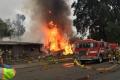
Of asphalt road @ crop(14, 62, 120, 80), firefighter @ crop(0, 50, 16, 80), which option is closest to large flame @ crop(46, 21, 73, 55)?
asphalt road @ crop(14, 62, 120, 80)

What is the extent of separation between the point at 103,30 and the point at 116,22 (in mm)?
3120

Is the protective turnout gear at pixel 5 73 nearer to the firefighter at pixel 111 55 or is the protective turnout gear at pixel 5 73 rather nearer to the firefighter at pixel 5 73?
the firefighter at pixel 5 73

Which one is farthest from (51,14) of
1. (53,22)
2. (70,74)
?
(70,74)

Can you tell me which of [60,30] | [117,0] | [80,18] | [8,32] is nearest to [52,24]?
[60,30]

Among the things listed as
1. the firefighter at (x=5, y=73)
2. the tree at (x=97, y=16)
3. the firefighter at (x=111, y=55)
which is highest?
the tree at (x=97, y=16)

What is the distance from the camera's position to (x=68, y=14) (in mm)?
70625

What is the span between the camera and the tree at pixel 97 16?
228 ft

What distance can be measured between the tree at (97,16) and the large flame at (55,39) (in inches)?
268

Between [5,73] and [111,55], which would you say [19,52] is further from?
[5,73]

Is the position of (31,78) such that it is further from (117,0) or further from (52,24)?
(117,0)

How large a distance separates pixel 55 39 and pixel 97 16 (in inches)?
396

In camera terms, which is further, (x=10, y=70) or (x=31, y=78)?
(x=31, y=78)

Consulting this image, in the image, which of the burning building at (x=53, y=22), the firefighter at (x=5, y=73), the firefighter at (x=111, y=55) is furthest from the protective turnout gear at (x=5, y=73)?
the burning building at (x=53, y=22)

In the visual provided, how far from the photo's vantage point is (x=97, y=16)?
231 ft
